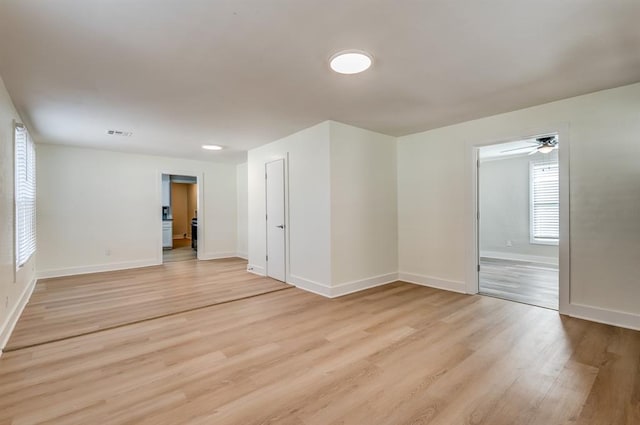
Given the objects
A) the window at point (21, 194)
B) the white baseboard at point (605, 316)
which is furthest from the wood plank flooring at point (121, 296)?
the white baseboard at point (605, 316)

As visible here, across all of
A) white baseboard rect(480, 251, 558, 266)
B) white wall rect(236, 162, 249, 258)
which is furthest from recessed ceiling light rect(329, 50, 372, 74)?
white baseboard rect(480, 251, 558, 266)

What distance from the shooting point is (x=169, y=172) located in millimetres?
6574

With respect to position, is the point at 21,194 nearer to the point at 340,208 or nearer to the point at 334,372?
the point at 340,208

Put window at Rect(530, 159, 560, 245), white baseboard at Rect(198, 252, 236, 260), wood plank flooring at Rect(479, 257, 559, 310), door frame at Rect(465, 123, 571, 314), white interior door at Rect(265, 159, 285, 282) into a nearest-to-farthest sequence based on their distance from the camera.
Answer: door frame at Rect(465, 123, 571, 314)
wood plank flooring at Rect(479, 257, 559, 310)
white interior door at Rect(265, 159, 285, 282)
window at Rect(530, 159, 560, 245)
white baseboard at Rect(198, 252, 236, 260)

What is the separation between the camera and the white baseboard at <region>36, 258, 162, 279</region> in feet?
17.3

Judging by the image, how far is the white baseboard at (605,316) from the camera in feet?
9.41

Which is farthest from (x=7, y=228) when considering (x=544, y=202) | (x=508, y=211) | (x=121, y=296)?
(x=544, y=202)

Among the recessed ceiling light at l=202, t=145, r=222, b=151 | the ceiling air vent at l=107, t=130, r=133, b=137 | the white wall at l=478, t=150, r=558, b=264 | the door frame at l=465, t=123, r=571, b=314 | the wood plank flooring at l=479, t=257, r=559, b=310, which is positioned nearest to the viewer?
the door frame at l=465, t=123, r=571, b=314

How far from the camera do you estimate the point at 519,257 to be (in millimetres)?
6926

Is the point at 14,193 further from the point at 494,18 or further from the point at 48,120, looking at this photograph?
the point at 494,18

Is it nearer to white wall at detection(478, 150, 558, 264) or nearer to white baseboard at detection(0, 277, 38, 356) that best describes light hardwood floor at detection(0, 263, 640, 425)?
white baseboard at detection(0, 277, 38, 356)

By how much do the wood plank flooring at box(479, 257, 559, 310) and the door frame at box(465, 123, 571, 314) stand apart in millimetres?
293

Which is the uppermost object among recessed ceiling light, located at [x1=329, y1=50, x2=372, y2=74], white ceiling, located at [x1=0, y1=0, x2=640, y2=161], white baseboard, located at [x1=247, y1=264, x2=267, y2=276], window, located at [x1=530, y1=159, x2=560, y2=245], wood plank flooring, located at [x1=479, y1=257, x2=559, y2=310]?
white ceiling, located at [x1=0, y1=0, x2=640, y2=161]

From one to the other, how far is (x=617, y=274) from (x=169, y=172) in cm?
746
